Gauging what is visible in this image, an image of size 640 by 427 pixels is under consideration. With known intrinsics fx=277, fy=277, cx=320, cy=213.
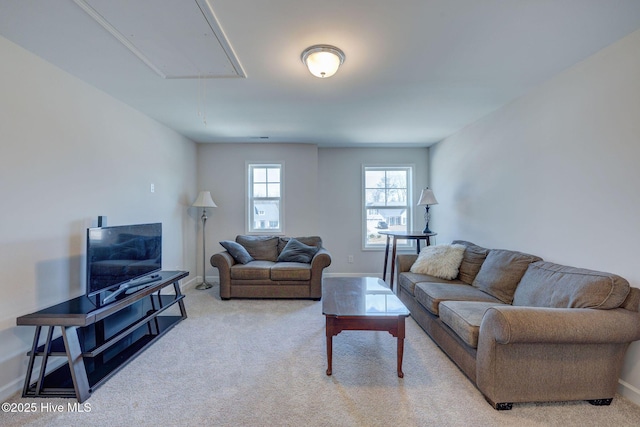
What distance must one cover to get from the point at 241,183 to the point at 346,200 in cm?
188

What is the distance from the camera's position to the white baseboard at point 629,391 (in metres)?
1.77

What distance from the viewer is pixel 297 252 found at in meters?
4.16

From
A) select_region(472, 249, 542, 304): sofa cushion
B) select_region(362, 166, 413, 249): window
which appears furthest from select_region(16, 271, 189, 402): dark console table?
select_region(362, 166, 413, 249): window

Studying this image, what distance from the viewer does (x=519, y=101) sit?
2.78 metres

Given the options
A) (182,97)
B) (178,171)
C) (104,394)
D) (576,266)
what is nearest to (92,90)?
(182,97)

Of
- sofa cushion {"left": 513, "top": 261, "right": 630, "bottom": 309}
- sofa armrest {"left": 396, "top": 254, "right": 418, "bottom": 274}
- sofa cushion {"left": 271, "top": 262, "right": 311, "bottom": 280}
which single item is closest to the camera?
sofa cushion {"left": 513, "top": 261, "right": 630, "bottom": 309}

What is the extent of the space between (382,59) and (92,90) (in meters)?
2.60

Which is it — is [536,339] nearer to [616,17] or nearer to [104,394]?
[616,17]

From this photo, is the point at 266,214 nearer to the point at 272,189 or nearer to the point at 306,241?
the point at 272,189

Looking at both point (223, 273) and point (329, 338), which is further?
point (223, 273)

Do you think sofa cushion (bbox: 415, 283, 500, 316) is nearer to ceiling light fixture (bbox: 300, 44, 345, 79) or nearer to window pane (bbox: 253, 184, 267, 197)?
ceiling light fixture (bbox: 300, 44, 345, 79)

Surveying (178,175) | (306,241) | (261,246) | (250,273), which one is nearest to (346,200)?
(306,241)

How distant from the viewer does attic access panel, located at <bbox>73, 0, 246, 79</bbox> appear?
1.51 metres

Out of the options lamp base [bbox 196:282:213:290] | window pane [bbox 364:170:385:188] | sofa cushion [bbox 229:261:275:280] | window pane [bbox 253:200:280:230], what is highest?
window pane [bbox 364:170:385:188]
